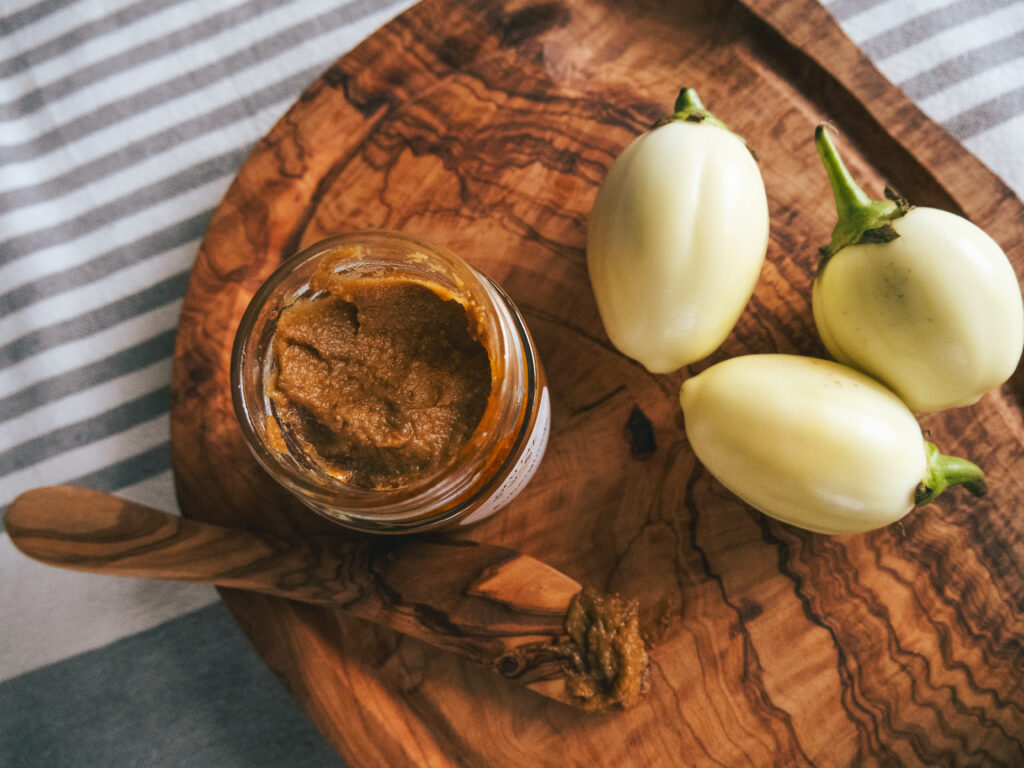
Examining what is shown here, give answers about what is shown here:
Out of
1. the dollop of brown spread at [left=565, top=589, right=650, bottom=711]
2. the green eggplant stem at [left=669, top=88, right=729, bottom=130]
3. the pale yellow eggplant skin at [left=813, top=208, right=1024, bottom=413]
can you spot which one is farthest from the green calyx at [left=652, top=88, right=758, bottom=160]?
the dollop of brown spread at [left=565, top=589, right=650, bottom=711]

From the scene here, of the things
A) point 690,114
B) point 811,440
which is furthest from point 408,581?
point 690,114

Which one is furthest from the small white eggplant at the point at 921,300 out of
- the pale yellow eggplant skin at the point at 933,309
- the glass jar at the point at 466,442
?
the glass jar at the point at 466,442

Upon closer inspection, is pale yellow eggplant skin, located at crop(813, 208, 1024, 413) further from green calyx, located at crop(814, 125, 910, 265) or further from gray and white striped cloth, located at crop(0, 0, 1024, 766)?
gray and white striped cloth, located at crop(0, 0, 1024, 766)

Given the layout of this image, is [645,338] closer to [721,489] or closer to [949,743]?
[721,489]

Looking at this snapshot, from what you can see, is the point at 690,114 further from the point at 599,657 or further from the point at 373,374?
the point at 599,657

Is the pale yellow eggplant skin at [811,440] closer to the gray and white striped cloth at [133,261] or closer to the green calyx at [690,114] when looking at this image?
the green calyx at [690,114]

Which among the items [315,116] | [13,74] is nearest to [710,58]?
[315,116]
